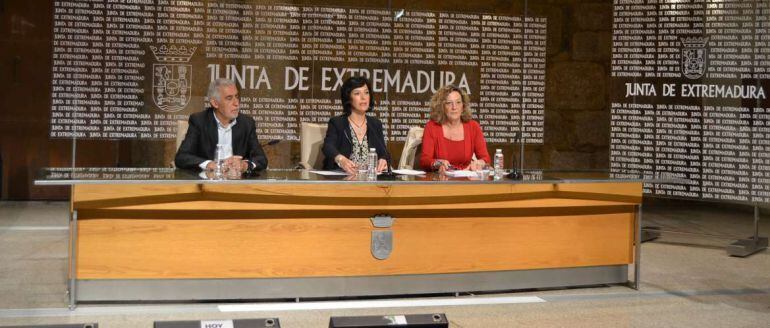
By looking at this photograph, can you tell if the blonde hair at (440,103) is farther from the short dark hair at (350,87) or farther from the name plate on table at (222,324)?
the name plate on table at (222,324)

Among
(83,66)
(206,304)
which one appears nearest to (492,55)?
(83,66)

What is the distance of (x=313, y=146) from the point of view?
18.1 ft

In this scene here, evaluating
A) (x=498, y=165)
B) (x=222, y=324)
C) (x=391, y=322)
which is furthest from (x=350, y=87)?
(x=222, y=324)

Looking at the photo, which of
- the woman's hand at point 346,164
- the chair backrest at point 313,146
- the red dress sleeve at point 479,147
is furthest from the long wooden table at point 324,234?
the chair backrest at point 313,146

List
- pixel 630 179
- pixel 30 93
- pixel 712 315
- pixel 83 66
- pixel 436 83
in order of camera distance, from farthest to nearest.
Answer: pixel 30 93 < pixel 436 83 < pixel 83 66 < pixel 630 179 < pixel 712 315

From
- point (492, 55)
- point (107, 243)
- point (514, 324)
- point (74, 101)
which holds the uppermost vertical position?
point (492, 55)

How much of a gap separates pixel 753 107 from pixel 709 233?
43.8 inches

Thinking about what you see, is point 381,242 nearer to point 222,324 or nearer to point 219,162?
point 219,162

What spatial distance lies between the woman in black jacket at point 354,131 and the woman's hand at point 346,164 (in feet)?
0.48

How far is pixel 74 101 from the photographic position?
20.6 feet

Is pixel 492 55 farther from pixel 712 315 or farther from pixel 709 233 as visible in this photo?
pixel 712 315

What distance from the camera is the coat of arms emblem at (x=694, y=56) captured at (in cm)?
660

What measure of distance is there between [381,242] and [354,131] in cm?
113

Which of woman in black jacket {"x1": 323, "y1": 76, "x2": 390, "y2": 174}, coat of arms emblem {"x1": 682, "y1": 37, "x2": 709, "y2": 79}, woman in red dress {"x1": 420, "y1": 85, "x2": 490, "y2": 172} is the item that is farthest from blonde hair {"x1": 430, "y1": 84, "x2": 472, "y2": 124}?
coat of arms emblem {"x1": 682, "y1": 37, "x2": 709, "y2": 79}
